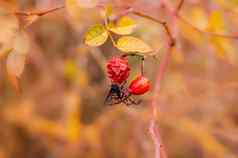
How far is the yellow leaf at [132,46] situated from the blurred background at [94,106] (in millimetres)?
1238

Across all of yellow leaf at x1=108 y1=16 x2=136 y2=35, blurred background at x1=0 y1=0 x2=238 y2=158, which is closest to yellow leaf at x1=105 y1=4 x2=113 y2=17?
yellow leaf at x1=108 y1=16 x2=136 y2=35

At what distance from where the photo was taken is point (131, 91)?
0.84 m

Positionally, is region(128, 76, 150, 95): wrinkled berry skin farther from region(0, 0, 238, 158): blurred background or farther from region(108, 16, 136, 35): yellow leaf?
region(0, 0, 238, 158): blurred background

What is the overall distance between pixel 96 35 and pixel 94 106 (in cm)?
191

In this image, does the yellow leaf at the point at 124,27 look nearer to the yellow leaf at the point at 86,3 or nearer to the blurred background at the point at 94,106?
the yellow leaf at the point at 86,3

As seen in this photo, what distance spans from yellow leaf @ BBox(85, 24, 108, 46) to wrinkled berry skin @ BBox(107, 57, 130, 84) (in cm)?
5

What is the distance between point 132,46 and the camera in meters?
0.78

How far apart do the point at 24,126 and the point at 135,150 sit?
2.31ft

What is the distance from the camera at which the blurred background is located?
2.16 m

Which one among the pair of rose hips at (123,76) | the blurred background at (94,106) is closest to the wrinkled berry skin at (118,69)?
the pair of rose hips at (123,76)

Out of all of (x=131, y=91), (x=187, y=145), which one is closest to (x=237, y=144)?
(x=187, y=145)

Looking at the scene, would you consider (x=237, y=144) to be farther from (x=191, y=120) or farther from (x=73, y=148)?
(x=73, y=148)

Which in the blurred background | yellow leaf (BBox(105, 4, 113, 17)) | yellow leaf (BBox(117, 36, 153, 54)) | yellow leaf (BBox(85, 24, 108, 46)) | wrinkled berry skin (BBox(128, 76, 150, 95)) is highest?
yellow leaf (BBox(105, 4, 113, 17))

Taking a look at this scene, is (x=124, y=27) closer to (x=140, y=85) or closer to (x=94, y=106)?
(x=140, y=85)
